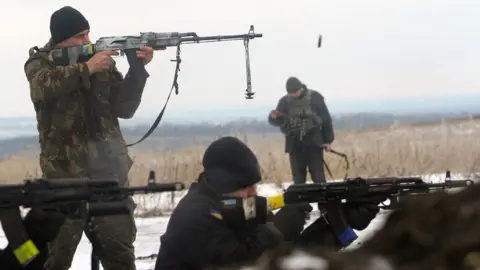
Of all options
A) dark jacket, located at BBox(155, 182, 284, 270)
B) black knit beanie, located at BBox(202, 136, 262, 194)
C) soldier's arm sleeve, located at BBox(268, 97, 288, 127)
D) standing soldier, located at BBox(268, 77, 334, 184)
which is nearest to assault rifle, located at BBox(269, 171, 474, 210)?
black knit beanie, located at BBox(202, 136, 262, 194)

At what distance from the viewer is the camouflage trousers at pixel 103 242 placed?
4016 mm

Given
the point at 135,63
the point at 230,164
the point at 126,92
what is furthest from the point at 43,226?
the point at 135,63

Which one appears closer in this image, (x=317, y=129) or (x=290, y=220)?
(x=290, y=220)

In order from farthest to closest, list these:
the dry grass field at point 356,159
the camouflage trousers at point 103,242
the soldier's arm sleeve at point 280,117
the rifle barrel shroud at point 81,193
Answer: the dry grass field at point 356,159
the soldier's arm sleeve at point 280,117
the camouflage trousers at point 103,242
the rifle barrel shroud at point 81,193

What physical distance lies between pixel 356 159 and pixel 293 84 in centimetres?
232

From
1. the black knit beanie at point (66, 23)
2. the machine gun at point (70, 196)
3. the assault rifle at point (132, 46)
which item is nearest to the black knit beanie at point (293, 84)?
the assault rifle at point (132, 46)

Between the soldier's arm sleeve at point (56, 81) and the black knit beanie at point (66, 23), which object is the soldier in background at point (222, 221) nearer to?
the soldier's arm sleeve at point (56, 81)

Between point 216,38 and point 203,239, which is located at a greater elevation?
point 216,38

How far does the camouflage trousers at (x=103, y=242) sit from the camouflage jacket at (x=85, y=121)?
1.02ft

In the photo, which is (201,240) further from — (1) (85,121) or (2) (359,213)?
(1) (85,121)

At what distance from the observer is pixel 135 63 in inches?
171

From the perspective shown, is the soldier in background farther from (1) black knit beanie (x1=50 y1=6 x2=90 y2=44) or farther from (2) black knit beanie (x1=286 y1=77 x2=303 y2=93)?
(2) black knit beanie (x1=286 y1=77 x2=303 y2=93)

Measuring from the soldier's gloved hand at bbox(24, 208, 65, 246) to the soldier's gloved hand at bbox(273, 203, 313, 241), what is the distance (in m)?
1.03

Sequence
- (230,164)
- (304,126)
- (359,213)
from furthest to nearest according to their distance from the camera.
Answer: (304,126) → (359,213) → (230,164)
